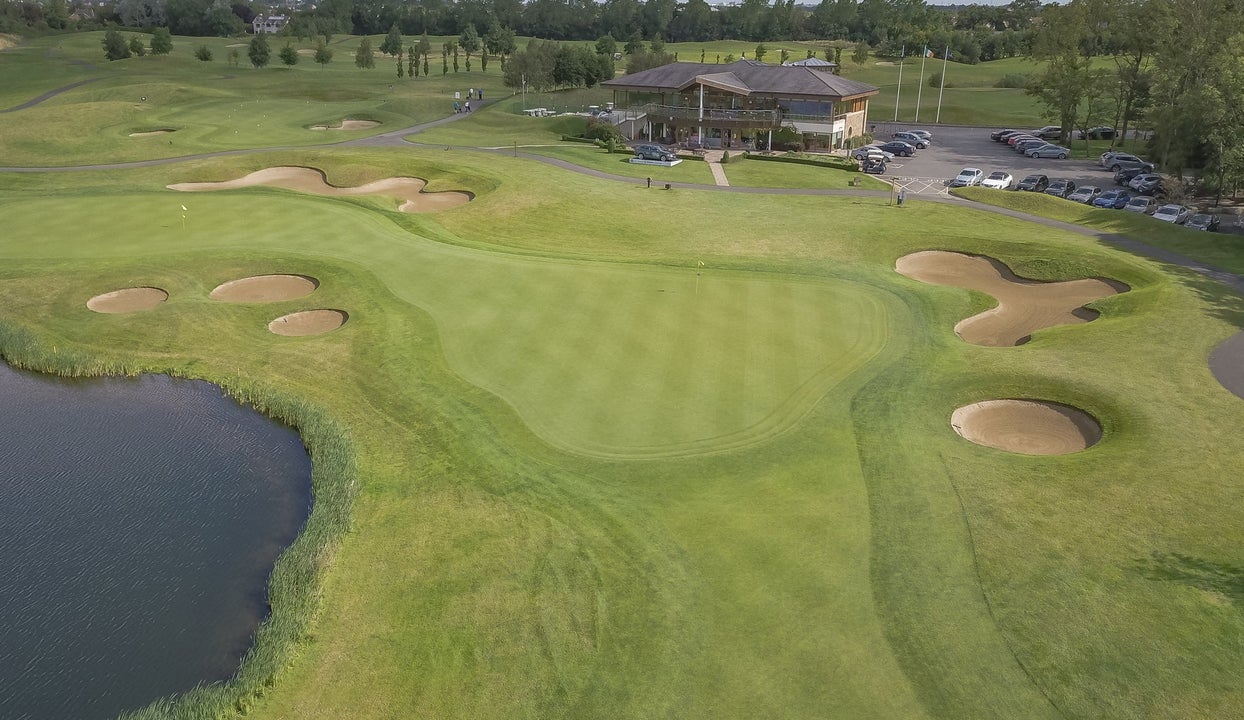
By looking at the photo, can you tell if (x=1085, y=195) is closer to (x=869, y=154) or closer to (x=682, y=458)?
(x=869, y=154)

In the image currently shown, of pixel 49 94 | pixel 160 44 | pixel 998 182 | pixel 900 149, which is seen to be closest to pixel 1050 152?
pixel 900 149

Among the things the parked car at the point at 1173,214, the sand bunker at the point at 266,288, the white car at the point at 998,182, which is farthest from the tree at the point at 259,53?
the parked car at the point at 1173,214

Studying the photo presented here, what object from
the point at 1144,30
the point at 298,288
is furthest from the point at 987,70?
the point at 298,288

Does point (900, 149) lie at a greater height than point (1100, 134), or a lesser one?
lesser

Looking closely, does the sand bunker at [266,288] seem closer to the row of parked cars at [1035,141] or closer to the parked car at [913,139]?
the parked car at [913,139]

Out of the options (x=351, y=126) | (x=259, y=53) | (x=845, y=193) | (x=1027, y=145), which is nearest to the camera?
(x=845, y=193)

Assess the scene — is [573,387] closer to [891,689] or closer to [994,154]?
[891,689]
